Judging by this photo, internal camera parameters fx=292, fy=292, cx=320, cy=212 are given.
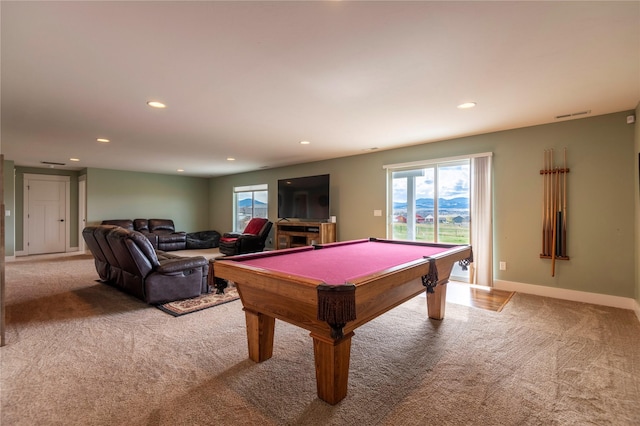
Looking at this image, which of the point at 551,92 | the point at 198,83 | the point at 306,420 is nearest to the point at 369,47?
the point at 198,83

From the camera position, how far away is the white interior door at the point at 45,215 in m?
7.44

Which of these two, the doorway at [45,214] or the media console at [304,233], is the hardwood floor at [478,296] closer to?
the media console at [304,233]

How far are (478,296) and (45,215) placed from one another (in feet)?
33.0

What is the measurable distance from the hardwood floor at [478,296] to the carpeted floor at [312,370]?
0.23 m

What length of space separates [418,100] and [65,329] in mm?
4117

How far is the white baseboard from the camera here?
11.0 feet

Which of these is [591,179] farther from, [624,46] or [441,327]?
[441,327]

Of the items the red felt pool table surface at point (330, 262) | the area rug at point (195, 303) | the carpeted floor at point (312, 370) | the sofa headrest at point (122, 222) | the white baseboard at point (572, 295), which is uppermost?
the sofa headrest at point (122, 222)

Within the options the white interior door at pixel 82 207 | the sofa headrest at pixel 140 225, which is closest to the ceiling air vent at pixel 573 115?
the sofa headrest at pixel 140 225

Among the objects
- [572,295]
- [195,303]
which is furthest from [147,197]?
[572,295]

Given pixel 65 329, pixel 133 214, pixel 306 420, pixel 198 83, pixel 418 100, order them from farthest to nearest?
pixel 133 214 < pixel 418 100 < pixel 65 329 < pixel 198 83 < pixel 306 420

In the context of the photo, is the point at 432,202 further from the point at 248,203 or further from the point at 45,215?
the point at 45,215

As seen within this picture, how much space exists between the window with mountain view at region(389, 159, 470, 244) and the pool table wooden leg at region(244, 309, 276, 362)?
3.50 meters

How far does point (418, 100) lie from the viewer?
118 inches
